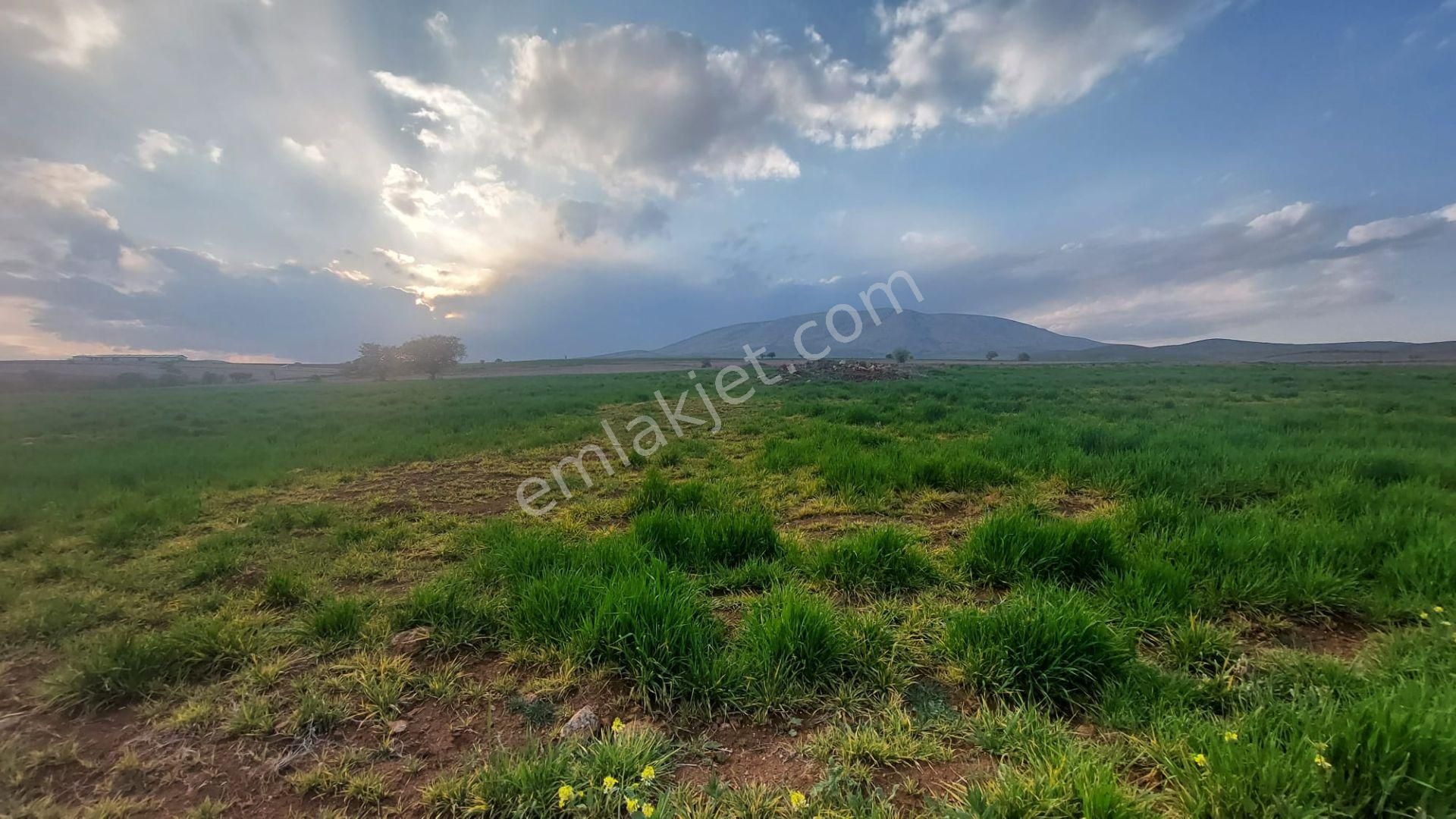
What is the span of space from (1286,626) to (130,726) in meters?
6.54

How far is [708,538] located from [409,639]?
2.25m

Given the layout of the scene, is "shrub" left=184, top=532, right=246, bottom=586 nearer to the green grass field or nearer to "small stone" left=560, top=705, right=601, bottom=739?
the green grass field

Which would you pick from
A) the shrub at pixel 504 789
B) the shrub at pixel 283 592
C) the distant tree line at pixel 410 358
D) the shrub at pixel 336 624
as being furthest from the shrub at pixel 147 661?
the distant tree line at pixel 410 358

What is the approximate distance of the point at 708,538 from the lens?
4301mm

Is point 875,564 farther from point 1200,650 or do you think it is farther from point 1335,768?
point 1335,768

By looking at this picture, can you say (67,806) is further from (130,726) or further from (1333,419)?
(1333,419)

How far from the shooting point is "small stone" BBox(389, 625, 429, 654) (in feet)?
10.1

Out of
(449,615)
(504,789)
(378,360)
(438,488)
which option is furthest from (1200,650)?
(378,360)

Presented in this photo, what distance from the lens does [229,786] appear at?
2.12 m

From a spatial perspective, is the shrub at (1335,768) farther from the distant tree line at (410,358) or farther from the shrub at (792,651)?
the distant tree line at (410,358)

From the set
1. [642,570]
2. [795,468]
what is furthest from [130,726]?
[795,468]

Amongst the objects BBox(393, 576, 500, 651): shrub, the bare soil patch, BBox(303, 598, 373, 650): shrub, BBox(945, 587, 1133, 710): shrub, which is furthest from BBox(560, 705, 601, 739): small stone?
the bare soil patch

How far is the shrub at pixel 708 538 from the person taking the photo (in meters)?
4.20

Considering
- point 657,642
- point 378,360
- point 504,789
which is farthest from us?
point 378,360
